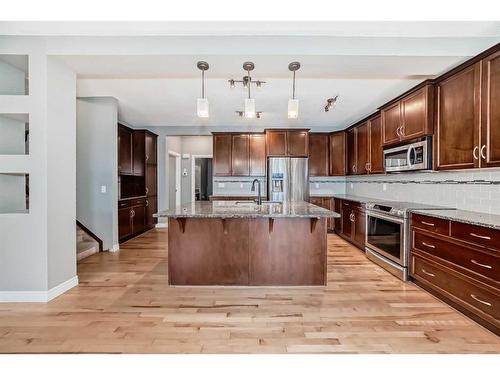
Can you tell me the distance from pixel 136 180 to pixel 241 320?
493 cm

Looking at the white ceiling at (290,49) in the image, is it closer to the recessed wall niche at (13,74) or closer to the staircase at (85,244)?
Result: the recessed wall niche at (13,74)

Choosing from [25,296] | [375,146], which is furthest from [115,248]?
[375,146]

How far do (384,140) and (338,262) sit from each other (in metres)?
1.86

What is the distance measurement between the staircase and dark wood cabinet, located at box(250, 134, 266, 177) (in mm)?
3329

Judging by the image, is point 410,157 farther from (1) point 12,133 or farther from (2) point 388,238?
(1) point 12,133

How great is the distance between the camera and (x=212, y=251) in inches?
130

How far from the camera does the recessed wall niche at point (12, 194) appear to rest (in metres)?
3.02

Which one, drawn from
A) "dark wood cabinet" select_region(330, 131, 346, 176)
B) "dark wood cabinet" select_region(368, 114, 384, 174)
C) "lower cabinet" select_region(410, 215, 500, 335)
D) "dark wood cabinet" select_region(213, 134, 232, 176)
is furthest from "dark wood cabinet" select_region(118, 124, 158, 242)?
"lower cabinet" select_region(410, 215, 500, 335)

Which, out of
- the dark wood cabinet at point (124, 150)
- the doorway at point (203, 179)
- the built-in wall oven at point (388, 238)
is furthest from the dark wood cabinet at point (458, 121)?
the doorway at point (203, 179)

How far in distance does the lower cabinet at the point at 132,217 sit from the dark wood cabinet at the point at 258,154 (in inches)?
94.9

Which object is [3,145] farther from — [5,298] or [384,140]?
[384,140]

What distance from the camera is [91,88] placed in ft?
14.5
